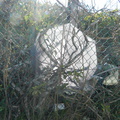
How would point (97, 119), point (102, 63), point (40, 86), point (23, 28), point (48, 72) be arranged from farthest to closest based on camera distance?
point (23, 28) → point (102, 63) → point (97, 119) → point (48, 72) → point (40, 86)

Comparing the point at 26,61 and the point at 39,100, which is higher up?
the point at 26,61

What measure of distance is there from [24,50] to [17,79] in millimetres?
262

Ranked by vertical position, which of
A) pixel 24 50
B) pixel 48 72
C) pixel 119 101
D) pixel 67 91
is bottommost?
pixel 119 101

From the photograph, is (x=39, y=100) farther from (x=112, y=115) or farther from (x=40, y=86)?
(x=112, y=115)

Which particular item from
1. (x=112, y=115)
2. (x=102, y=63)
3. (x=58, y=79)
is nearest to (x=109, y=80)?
(x=102, y=63)

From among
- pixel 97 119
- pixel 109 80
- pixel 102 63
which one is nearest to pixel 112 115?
pixel 97 119

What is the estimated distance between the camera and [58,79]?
58.3 inches

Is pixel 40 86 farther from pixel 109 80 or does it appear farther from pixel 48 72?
pixel 109 80

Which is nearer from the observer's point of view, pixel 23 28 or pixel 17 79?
pixel 17 79

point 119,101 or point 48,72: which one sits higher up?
point 48,72

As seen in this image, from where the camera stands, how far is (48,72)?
5.08 ft

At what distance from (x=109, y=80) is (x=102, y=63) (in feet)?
0.58

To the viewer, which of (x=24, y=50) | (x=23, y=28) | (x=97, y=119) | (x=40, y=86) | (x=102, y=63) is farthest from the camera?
(x=23, y=28)

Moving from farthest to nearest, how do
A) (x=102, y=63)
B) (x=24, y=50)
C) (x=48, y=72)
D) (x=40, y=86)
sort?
1. (x=102, y=63)
2. (x=24, y=50)
3. (x=48, y=72)
4. (x=40, y=86)
